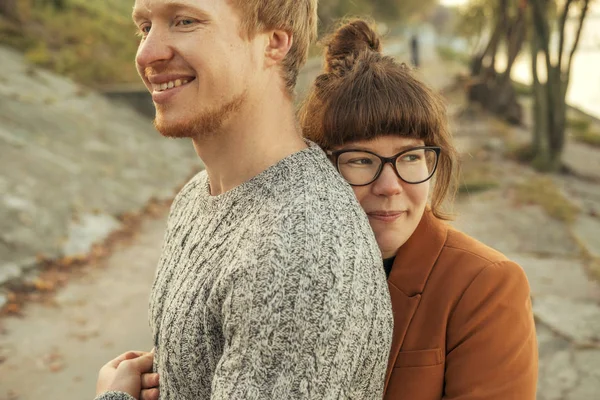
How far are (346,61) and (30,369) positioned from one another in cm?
364

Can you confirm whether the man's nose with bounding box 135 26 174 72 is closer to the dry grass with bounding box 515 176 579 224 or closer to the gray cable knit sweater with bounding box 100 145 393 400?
the gray cable knit sweater with bounding box 100 145 393 400

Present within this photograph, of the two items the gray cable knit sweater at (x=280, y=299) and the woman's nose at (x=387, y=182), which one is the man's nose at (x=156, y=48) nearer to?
the gray cable knit sweater at (x=280, y=299)

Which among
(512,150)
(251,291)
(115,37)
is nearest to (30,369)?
(251,291)

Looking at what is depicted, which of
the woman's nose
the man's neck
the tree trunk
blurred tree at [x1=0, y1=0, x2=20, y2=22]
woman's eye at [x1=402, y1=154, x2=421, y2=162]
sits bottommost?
the tree trunk

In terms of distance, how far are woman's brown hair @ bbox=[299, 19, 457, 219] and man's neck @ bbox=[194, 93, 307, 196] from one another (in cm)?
21

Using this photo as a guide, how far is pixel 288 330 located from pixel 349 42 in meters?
1.16

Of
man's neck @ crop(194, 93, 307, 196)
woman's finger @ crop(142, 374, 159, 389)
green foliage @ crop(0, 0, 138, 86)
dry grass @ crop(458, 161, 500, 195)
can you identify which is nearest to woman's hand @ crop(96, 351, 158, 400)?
woman's finger @ crop(142, 374, 159, 389)

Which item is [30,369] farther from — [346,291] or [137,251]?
[346,291]

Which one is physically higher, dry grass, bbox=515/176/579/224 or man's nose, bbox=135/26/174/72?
man's nose, bbox=135/26/174/72

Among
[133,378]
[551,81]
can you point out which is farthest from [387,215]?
[551,81]

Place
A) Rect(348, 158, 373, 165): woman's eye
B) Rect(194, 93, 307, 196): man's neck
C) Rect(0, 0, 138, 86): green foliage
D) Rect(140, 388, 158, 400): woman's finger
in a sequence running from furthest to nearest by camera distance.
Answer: Rect(0, 0, 138, 86): green foliage
Rect(348, 158, 373, 165): woman's eye
Rect(140, 388, 158, 400): woman's finger
Rect(194, 93, 307, 196): man's neck

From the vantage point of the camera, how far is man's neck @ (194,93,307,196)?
171 cm

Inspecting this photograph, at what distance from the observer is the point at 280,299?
1339 millimetres

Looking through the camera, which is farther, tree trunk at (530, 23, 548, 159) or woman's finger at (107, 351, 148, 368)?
tree trunk at (530, 23, 548, 159)
